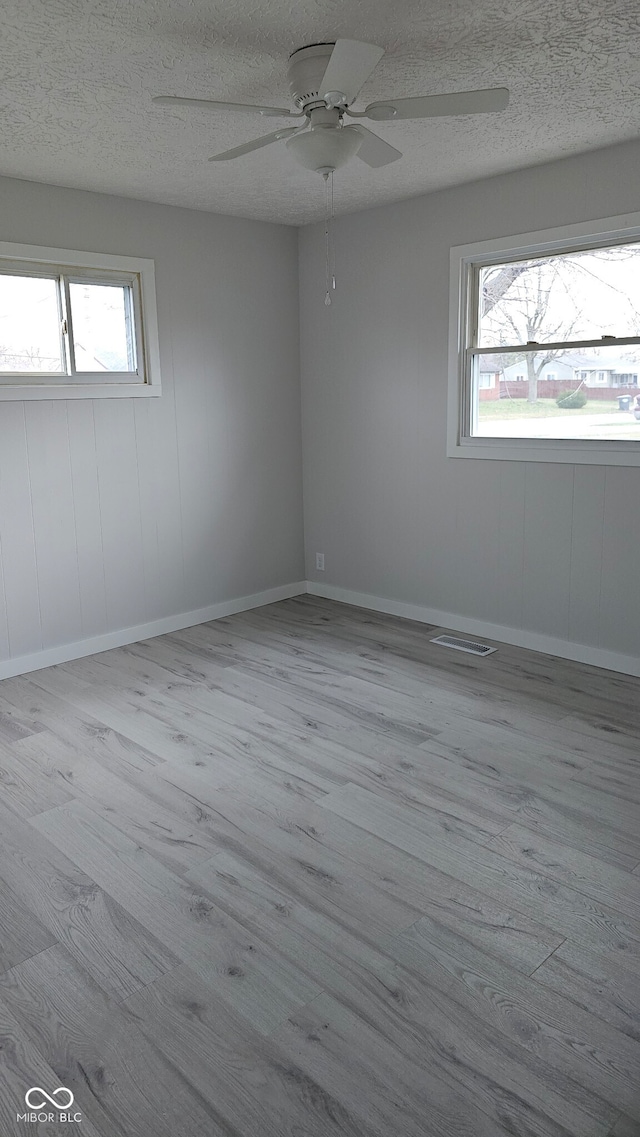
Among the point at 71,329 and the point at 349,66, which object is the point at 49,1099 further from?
the point at 71,329

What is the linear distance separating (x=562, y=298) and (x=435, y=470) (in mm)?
1165

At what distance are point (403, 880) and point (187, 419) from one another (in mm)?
3159

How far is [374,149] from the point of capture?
2.69 meters

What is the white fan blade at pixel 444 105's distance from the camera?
88.7 inches

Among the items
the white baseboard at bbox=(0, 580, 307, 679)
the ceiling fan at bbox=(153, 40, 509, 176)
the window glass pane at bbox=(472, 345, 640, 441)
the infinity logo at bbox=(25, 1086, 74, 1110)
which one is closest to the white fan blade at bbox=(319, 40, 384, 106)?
the ceiling fan at bbox=(153, 40, 509, 176)

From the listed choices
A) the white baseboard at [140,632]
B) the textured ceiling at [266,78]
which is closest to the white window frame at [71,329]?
the textured ceiling at [266,78]

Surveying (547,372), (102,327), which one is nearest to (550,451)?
(547,372)

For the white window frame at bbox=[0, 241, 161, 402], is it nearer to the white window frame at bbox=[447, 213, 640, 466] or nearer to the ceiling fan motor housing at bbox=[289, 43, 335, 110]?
the white window frame at bbox=[447, 213, 640, 466]

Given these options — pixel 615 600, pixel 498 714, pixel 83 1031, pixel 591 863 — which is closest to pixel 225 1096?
pixel 83 1031

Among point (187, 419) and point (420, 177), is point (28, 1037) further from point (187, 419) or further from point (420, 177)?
point (420, 177)

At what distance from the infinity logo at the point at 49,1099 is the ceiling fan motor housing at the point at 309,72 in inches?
107

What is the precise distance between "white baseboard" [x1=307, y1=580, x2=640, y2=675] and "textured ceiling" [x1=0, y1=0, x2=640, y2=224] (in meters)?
2.39

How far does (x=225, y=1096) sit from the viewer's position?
5.37 feet

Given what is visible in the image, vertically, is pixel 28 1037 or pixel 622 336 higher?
pixel 622 336
